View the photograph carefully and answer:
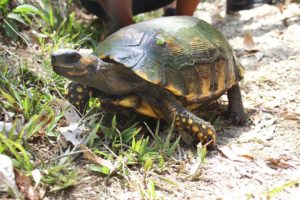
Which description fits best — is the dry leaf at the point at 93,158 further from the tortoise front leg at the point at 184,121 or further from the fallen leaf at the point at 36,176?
the tortoise front leg at the point at 184,121

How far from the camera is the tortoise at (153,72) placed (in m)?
2.43

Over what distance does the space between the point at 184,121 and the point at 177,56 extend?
389mm

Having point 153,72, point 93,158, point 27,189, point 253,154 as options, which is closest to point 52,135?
point 93,158

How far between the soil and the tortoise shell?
357 mm

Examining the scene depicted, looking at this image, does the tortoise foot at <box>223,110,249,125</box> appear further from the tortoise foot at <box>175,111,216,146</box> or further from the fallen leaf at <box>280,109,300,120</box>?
the tortoise foot at <box>175,111,216,146</box>

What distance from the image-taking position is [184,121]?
97.8 inches

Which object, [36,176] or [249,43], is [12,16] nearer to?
[36,176]

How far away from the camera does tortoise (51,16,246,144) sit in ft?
7.96

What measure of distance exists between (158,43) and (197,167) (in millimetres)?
760

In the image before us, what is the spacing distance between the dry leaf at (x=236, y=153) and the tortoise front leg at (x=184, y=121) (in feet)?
0.36

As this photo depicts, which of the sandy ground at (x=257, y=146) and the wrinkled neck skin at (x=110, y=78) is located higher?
the wrinkled neck skin at (x=110, y=78)

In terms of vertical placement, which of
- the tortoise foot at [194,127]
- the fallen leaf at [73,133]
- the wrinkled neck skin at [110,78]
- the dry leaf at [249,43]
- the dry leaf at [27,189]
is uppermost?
the wrinkled neck skin at [110,78]

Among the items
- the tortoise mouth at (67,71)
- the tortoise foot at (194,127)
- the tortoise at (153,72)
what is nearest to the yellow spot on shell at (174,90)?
the tortoise at (153,72)

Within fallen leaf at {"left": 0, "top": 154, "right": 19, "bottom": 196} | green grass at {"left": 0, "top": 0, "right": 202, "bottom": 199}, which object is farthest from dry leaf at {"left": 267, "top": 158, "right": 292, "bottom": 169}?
fallen leaf at {"left": 0, "top": 154, "right": 19, "bottom": 196}
